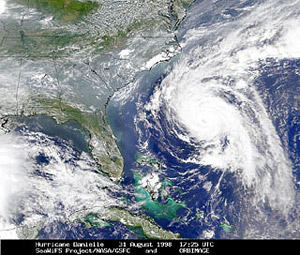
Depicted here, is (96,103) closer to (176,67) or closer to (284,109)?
(176,67)

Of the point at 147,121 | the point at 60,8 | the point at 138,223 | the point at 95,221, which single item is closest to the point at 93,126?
the point at 147,121

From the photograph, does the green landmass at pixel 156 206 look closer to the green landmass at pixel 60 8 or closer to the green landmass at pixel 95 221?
the green landmass at pixel 95 221

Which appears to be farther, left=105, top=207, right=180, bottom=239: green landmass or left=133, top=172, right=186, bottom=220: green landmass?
left=133, top=172, right=186, bottom=220: green landmass

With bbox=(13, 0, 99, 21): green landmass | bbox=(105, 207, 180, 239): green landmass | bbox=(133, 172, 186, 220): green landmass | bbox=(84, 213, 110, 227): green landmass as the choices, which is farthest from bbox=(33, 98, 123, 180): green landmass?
bbox=(13, 0, 99, 21): green landmass

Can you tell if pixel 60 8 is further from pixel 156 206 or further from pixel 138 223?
pixel 138 223

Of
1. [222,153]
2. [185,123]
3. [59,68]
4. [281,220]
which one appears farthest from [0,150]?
[281,220]

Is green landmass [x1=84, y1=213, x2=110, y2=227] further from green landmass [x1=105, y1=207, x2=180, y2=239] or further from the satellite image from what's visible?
green landmass [x1=105, y1=207, x2=180, y2=239]
